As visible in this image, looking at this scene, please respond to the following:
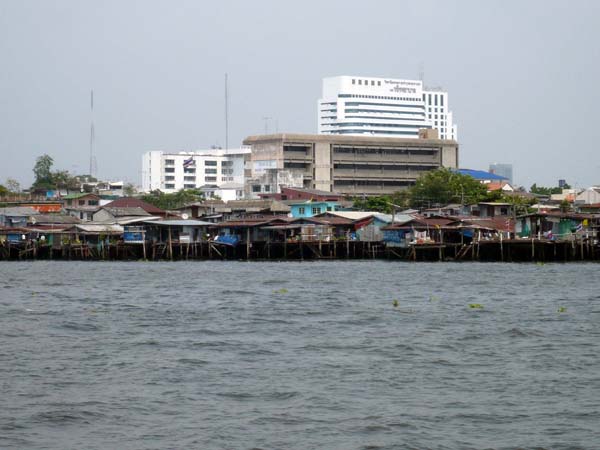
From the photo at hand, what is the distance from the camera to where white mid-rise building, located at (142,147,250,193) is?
165000 millimetres

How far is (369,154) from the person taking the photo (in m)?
124

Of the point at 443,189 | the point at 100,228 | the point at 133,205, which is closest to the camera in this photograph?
the point at 100,228

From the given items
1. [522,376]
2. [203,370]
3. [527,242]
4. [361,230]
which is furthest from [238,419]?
[361,230]

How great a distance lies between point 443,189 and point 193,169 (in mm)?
77768

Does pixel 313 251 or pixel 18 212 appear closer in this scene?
pixel 313 251

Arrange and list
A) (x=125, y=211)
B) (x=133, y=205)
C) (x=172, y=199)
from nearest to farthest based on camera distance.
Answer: (x=125, y=211), (x=133, y=205), (x=172, y=199)

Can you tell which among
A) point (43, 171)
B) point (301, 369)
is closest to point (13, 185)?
point (43, 171)

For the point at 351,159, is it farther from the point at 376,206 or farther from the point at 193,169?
the point at 193,169

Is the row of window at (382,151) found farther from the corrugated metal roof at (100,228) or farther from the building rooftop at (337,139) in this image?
the corrugated metal roof at (100,228)

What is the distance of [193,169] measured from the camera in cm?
16562

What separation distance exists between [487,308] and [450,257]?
99.2 feet

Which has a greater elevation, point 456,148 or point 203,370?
point 456,148

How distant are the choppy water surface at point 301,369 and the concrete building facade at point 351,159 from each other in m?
79.6

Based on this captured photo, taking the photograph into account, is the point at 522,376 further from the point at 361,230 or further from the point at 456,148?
the point at 456,148
